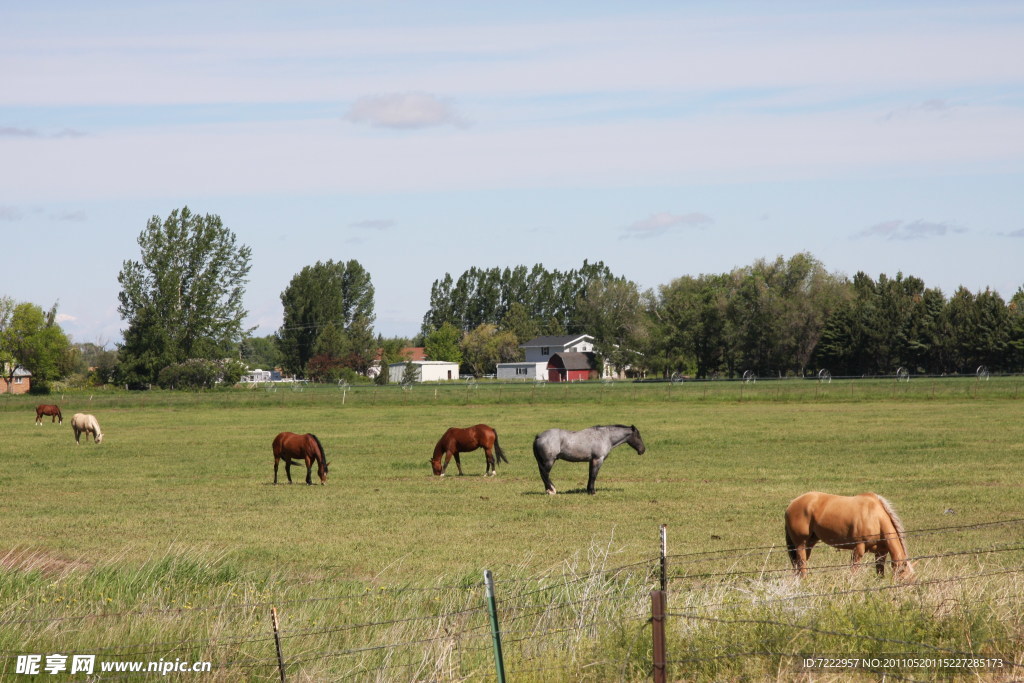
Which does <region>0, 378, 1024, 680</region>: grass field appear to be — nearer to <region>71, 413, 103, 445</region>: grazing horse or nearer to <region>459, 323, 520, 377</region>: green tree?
<region>71, 413, 103, 445</region>: grazing horse

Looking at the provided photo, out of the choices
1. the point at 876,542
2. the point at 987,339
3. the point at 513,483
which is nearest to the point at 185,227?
the point at 987,339

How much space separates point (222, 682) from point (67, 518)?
46.7 ft

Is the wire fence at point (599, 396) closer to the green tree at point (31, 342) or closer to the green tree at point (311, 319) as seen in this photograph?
the green tree at point (31, 342)

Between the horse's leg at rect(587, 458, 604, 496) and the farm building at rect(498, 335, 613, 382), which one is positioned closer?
the horse's leg at rect(587, 458, 604, 496)

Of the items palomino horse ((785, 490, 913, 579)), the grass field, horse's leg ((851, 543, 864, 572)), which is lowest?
the grass field

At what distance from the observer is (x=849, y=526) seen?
1131 centimetres

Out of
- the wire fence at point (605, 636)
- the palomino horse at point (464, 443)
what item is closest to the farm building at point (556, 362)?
the palomino horse at point (464, 443)

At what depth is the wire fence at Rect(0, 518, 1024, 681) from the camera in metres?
8.10

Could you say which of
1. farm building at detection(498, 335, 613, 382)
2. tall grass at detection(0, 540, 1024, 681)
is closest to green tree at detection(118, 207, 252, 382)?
farm building at detection(498, 335, 613, 382)

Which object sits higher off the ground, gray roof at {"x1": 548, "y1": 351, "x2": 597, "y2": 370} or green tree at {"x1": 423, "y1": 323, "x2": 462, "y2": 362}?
green tree at {"x1": 423, "y1": 323, "x2": 462, "y2": 362}

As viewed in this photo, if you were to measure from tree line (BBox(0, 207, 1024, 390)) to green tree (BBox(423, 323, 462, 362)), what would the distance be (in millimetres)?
7968

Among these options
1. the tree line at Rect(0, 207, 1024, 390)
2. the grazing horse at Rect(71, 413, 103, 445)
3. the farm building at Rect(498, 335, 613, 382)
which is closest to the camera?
the grazing horse at Rect(71, 413, 103, 445)

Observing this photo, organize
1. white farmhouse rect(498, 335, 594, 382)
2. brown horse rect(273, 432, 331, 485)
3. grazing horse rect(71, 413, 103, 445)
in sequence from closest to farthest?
brown horse rect(273, 432, 331, 485) → grazing horse rect(71, 413, 103, 445) → white farmhouse rect(498, 335, 594, 382)

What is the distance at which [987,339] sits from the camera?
97.0 meters
